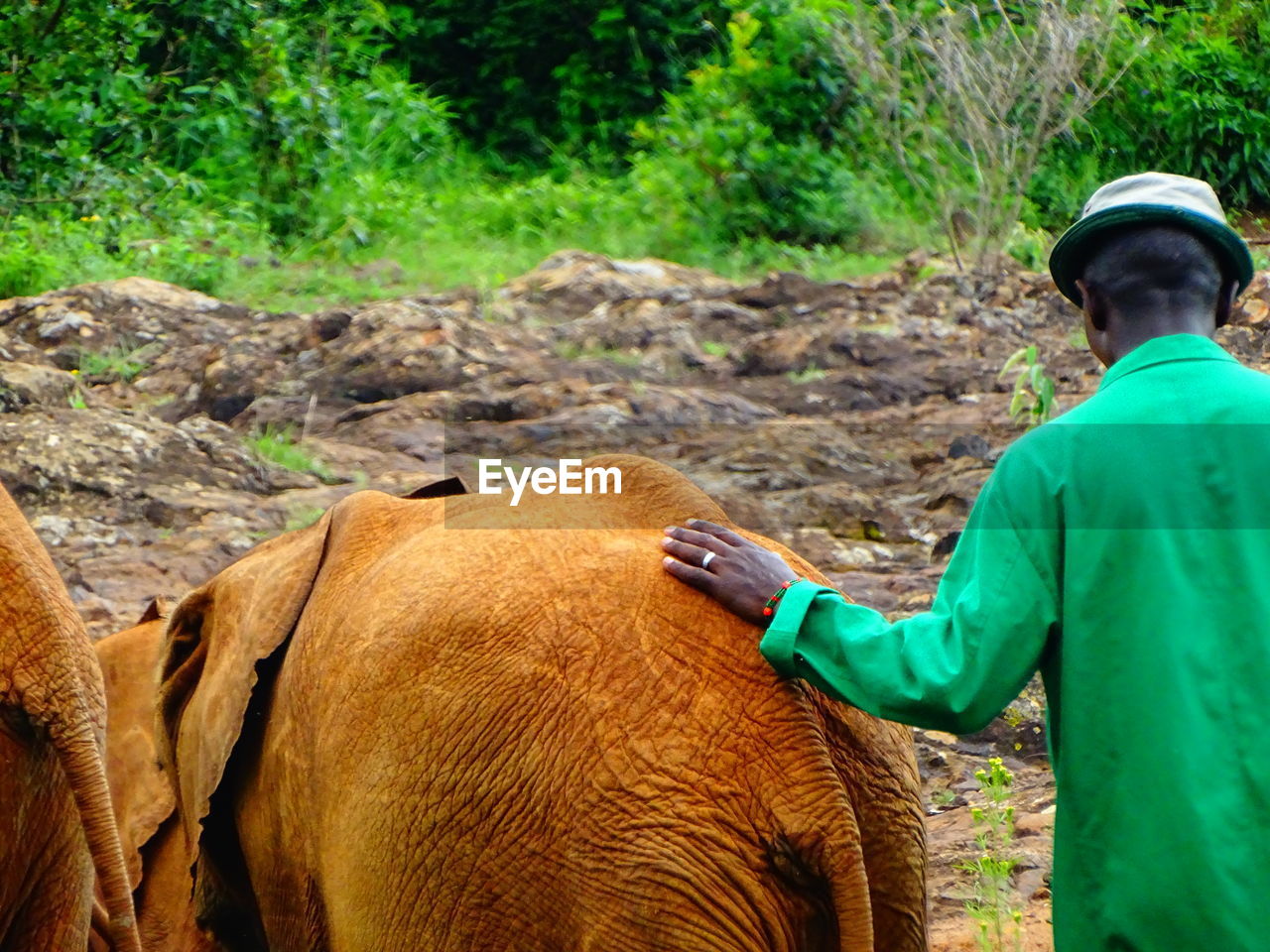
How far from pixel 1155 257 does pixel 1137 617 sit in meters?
0.53

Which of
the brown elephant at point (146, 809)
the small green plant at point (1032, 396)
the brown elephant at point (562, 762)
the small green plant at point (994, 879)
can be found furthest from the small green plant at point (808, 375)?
the brown elephant at point (562, 762)

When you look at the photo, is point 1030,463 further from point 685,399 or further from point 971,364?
point 971,364

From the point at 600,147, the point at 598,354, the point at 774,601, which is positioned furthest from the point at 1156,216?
the point at 600,147

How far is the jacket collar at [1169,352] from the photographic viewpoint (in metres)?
2.53

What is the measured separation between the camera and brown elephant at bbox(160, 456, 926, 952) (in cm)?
269

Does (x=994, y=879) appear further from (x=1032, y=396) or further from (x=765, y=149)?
(x=765, y=149)

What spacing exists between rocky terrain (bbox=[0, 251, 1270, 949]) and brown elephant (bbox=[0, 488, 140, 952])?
3.11 meters

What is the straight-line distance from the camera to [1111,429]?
8.24ft

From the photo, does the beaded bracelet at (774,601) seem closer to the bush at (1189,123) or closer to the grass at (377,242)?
the grass at (377,242)

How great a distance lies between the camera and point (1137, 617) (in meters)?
2.45

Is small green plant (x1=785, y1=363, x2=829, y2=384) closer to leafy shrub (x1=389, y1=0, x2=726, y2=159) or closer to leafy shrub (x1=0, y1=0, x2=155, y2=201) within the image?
leafy shrub (x1=0, y1=0, x2=155, y2=201)

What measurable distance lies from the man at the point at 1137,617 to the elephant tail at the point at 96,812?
1.36 metres

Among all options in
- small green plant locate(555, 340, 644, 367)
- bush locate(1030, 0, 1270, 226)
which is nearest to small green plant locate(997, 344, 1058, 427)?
small green plant locate(555, 340, 644, 367)

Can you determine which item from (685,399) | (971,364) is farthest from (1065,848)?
(971,364)
